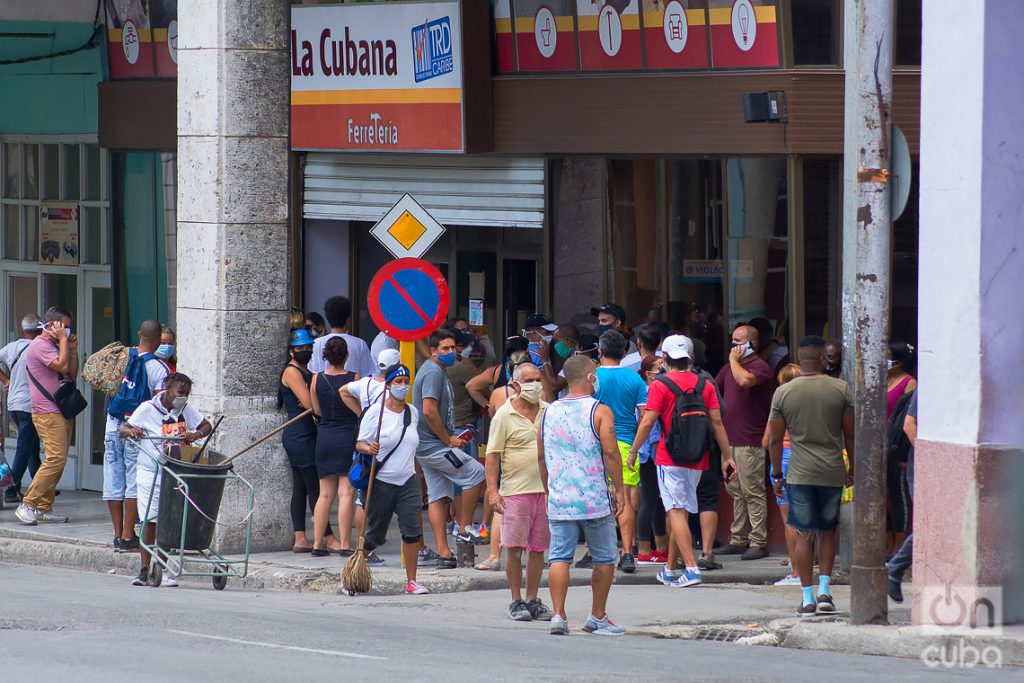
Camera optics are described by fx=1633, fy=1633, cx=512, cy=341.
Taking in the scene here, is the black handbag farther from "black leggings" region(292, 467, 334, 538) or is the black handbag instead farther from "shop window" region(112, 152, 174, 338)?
"black leggings" region(292, 467, 334, 538)

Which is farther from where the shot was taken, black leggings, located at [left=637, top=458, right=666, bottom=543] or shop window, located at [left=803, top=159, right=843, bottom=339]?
shop window, located at [left=803, top=159, right=843, bottom=339]

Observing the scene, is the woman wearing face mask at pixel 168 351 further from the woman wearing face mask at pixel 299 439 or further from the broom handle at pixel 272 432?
the broom handle at pixel 272 432

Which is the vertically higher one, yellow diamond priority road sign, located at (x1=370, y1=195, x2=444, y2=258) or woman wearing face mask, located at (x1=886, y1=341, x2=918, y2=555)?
yellow diamond priority road sign, located at (x1=370, y1=195, x2=444, y2=258)

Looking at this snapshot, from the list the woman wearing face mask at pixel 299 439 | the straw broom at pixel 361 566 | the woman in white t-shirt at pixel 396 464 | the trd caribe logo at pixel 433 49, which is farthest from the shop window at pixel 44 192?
the straw broom at pixel 361 566

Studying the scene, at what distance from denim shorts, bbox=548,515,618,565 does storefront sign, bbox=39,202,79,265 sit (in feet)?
34.1

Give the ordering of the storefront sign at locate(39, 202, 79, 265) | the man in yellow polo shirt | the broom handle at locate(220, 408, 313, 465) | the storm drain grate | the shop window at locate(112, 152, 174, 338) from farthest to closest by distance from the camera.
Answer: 1. the storefront sign at locate(39, 202, 79, 265)
2. the shop window at locate(112, 152, 174, 338)
3. the broom handle at locate(220, 408, 313, 465)
4. the man in yellow polo shirt
5. the storm drain grate

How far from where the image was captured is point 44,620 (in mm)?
9906

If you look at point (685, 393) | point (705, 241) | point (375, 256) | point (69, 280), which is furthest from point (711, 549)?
point (69, 280)

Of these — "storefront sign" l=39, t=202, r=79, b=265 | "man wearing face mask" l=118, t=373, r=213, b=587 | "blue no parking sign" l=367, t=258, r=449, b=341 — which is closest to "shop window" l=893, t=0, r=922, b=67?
"blue no parking sign" l=367, t=258, r=449, b=341

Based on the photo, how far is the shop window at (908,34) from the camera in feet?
43.4

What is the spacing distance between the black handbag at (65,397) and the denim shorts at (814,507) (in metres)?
7.44

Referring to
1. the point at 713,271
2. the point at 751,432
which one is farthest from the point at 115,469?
the point at 713,271

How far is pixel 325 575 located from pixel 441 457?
1.25m

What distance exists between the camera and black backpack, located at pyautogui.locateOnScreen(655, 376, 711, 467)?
1218 centimetres
